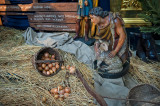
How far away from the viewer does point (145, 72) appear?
300 centimetres

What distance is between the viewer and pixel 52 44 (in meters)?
3.54

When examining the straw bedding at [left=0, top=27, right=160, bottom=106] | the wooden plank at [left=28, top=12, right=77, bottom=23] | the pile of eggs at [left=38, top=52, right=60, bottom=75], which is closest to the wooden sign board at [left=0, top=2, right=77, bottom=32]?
the wooden plank at [left=28, top=12, right=77, bottom=23]

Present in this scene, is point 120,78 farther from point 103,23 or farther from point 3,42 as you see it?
point 3,42

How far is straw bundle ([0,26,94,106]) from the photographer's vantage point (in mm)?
2285

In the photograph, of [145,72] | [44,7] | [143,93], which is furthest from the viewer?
[44,7]

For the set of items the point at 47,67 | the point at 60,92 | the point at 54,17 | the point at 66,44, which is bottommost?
the point at 60,92

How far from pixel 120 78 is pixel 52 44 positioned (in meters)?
1.82

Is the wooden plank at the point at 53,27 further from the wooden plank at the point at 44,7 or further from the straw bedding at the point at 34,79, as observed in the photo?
the straw bedding at the point at 34,79

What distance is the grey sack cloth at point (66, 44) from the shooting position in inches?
130

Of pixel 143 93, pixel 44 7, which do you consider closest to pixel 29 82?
pixel 143 93

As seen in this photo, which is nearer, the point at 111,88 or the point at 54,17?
the point at 111,88

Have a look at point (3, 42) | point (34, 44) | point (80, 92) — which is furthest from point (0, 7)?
point (80, 92)

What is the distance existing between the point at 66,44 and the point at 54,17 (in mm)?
1208

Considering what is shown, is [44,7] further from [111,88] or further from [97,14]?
[111,88]
